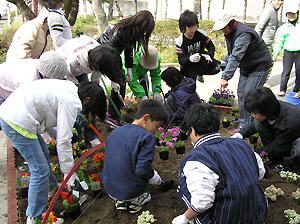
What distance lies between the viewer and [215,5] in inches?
952

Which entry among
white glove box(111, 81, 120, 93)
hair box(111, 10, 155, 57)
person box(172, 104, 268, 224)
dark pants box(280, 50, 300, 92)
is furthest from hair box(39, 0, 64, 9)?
dark pants box(280, 50, 300, 92)

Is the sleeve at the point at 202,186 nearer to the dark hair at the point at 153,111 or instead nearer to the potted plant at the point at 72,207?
the dark hair at the point at 153,111

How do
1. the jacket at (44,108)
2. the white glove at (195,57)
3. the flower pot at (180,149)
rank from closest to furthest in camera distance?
the jacket at (44,108) < the flower pot at (180,149) < the white glove at (195,57)

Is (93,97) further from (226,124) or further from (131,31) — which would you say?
(226,124)

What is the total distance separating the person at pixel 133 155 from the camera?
205cm

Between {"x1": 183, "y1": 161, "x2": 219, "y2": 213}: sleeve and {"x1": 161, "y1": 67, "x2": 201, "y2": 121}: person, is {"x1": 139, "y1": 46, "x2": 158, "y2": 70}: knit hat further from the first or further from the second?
{"x1": 183, "y1": 161, "x2": 219, "y2": 213}: sleeve

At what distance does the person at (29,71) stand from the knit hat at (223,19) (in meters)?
2.03

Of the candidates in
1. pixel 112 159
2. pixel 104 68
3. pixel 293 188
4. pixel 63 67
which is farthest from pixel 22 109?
pixel 293 188

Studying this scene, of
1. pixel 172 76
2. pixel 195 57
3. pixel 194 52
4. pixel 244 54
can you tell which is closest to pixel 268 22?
pixel 194 52

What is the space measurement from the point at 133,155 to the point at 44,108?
790mm

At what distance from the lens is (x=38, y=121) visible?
213cm

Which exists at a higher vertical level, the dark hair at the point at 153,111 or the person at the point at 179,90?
the dark hair at the point at 153,111

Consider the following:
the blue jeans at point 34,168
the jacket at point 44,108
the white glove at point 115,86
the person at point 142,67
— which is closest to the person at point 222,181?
the jacket at point 44,108

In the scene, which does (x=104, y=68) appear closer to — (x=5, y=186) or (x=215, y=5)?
(x=5, y=186)
